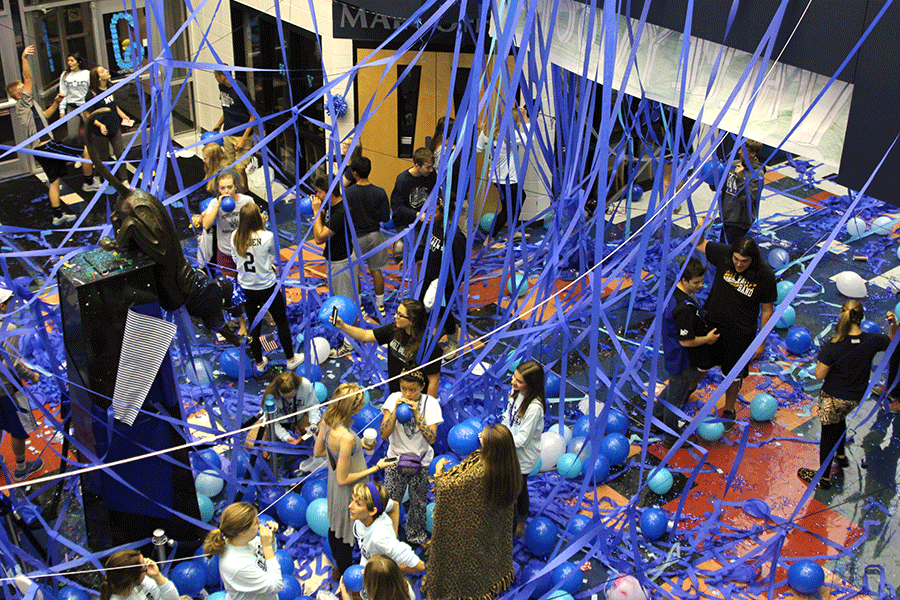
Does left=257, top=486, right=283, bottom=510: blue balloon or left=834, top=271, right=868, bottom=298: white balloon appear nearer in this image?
left=257, top=486, right=283, bottom=510: blue balloon

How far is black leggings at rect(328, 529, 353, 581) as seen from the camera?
4.26 meters

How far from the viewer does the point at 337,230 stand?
244 inches

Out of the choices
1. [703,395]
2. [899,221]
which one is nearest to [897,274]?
[899,221]

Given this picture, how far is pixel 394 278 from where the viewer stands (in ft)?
24.7

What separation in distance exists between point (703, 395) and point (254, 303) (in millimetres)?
3241

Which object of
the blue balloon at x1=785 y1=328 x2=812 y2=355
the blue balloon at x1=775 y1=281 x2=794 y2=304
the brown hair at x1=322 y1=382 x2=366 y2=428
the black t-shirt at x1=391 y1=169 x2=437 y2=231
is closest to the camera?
the brown hair at x1=322 y1=382 x2=366 y2=428

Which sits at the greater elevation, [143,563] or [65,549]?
[143,563]

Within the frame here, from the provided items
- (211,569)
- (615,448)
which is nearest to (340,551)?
(211,569)

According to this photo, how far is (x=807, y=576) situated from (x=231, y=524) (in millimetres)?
2905

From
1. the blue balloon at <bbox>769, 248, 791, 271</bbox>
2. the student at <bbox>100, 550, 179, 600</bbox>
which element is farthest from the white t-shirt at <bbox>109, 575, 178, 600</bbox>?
the blue balloon at <bbox>769, 248, 791, 271</bbox>

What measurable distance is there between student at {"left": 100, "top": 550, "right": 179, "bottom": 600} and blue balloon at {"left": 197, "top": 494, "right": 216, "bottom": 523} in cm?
103

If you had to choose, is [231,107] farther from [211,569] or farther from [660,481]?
[660,481]

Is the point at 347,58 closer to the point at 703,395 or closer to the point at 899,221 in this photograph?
the point at 703,395

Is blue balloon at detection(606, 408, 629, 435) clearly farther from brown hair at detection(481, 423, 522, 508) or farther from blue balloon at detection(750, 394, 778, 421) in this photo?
brown hair at detection(481, 423, 522, 508)
